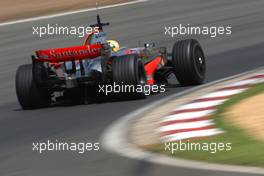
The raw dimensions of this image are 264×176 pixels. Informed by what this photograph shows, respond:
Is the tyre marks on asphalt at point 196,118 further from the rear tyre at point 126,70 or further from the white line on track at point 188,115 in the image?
the rear tyre at point 126,70

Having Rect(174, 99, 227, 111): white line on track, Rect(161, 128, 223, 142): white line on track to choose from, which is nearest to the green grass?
Rect(161, 128, 223, 142): white line on track

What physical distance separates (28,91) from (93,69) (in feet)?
3.40

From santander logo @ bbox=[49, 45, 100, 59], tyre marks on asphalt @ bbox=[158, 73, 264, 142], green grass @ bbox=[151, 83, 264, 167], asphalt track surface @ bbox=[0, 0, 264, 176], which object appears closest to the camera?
green grass @ bbox=[151, 83, 264, 167]

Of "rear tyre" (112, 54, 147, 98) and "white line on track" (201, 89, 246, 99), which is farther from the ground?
"rear tyre" (112, 54, 147, 98)

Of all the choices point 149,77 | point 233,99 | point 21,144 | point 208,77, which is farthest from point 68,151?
point 208,77

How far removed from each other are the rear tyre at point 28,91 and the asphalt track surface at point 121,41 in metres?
0.18

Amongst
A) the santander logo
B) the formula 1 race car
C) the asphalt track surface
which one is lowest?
the asphalt track surface

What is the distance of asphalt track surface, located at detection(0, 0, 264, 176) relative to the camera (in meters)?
7.99

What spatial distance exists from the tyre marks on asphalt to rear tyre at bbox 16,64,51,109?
259 centimetres

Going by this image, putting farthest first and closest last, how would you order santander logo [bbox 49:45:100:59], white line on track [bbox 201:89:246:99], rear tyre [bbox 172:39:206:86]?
rear tyre [bbox 172:39:206:86]
santander logo [bbox 49:45:100:59]
white line on track [bbox 201:89:246:99]

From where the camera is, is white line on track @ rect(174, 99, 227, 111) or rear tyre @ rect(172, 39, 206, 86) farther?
rear tyre @ rect(172, 39, 206, 86)

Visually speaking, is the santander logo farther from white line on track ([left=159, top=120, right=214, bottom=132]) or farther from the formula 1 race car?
white line on track ([left=159, top=120, right=214, bottom=132])

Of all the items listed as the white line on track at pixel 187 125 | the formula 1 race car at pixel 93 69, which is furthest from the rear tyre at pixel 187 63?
the white line on track at pixel 187 125

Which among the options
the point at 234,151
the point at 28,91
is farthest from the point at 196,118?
the point at 28,91
